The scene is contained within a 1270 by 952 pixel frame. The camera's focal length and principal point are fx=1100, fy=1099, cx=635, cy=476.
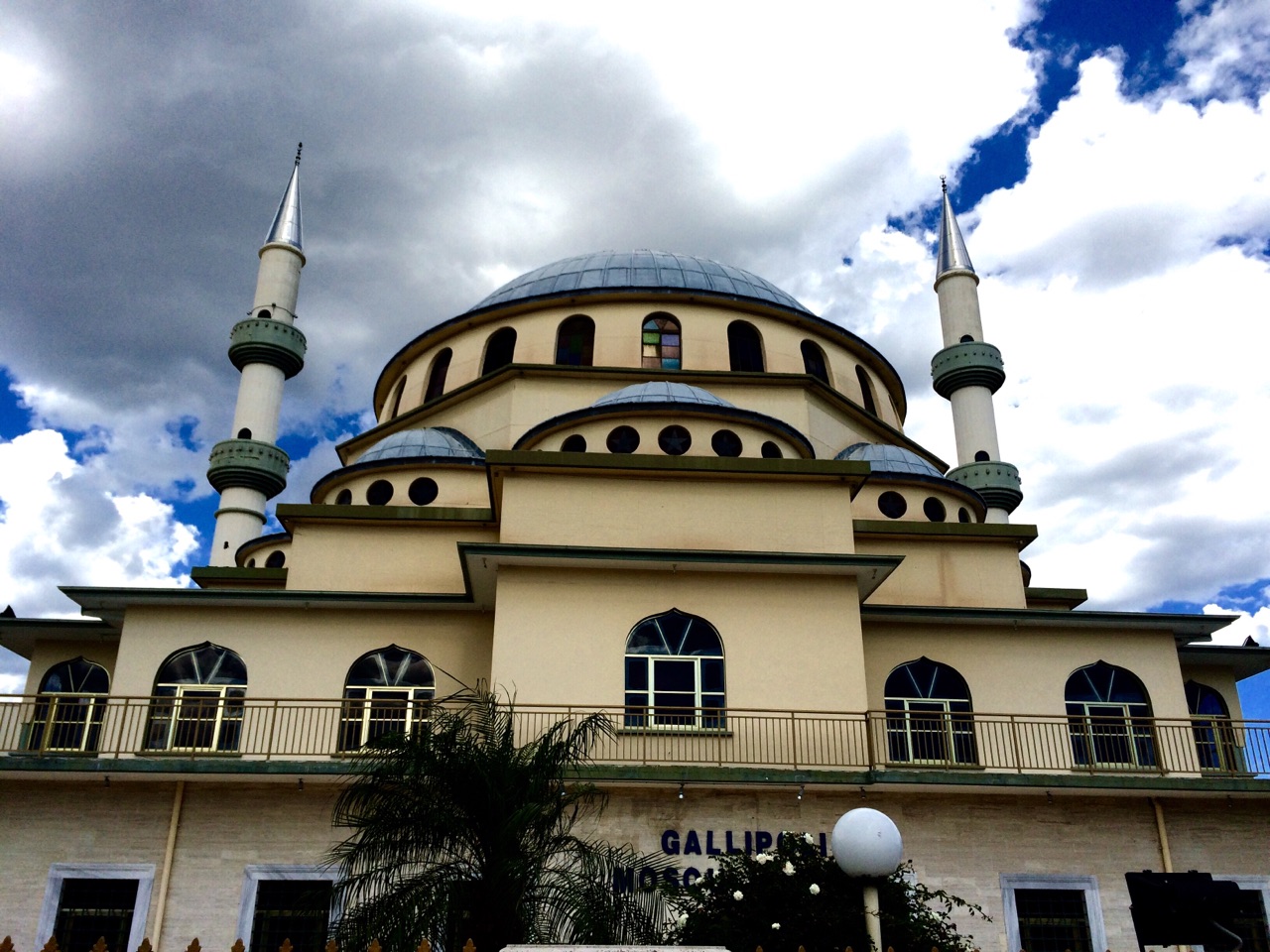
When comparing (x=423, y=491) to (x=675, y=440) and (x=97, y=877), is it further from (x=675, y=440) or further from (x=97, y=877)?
(x=97, y=877)

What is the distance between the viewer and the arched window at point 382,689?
54.0 feet

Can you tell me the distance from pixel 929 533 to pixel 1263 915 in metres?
7.86

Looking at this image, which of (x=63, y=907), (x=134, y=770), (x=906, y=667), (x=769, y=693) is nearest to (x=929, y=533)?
(x=906, y=667)

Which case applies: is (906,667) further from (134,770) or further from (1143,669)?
(134,770)

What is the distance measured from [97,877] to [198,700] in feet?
8.61

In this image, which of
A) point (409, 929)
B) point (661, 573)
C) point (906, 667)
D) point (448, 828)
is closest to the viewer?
point (409, 929)

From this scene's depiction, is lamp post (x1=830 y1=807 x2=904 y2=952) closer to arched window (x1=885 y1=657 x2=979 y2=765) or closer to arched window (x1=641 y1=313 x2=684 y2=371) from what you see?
arched window (x1=885 y1=657 x2=979 y2=765)

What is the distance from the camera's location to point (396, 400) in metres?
27.0

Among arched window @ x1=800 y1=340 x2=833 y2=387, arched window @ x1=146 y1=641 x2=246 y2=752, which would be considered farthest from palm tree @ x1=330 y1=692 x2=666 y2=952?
arched window @ x1=800 y1=340 x2=833 y2=387

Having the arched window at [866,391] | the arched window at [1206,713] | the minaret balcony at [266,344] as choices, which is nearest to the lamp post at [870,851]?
the arched window at [1206,713]

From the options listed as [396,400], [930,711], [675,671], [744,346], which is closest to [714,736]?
[675,671]

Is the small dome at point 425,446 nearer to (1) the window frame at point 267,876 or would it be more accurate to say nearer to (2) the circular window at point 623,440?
(2) the circular window at point 623,440

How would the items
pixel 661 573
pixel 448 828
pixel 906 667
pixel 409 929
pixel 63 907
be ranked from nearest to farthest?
1. pixel 409 929
2. pixel 448 828
3. pixel 63 907
4. pixel 661 573
5. pixel 906 667

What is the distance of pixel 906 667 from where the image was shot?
17.9 meters
